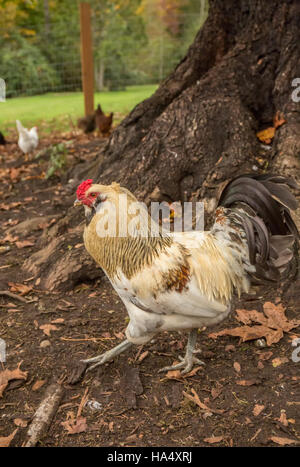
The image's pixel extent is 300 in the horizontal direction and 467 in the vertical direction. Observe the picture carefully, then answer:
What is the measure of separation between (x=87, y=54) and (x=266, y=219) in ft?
32.8

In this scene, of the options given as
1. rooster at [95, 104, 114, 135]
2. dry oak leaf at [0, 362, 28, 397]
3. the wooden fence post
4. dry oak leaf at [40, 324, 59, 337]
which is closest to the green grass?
the wooden fence post

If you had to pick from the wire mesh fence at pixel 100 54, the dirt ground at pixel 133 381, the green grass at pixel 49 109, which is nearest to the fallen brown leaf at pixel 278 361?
the dirt ground at pixel 133 381

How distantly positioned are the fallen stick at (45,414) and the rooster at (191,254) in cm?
69

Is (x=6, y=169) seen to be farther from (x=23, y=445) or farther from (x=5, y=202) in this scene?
(x=23, y=445)

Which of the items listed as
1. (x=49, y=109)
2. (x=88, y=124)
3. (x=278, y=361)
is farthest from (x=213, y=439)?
(x=49, y=109)

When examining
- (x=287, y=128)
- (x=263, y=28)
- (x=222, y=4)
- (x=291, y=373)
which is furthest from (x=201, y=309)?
(x=222, y=4)

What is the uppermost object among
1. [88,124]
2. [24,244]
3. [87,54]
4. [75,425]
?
[87,54]

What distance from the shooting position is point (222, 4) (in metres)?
5.38

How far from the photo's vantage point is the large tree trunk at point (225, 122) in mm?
4613

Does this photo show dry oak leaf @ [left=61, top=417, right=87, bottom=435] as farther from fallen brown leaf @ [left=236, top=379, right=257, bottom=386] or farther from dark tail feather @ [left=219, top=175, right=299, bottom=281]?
dark tail feather @ [left=219, top=175, right=299, bottom=281]

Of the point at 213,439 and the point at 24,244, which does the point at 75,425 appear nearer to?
the point at 213,439

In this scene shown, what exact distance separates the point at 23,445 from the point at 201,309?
60.1 inches

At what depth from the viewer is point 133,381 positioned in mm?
3312

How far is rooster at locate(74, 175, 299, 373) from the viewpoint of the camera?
120 inches
